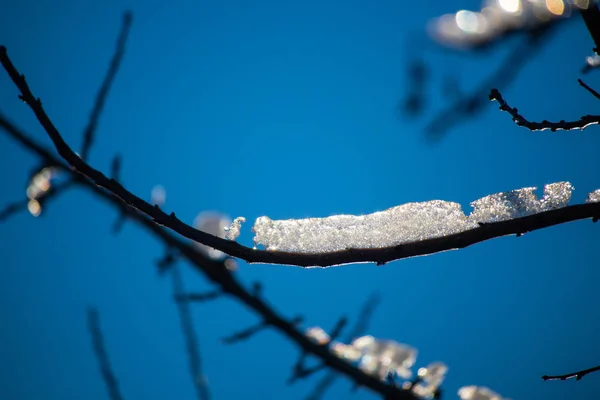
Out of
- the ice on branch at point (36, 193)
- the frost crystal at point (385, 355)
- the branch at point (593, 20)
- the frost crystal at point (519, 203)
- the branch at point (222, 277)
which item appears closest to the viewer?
the branch at point (222, 277)

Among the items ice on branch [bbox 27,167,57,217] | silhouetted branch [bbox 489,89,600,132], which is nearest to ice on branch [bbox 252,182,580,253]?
silhouetted branch [bbox 489,89,600,132]

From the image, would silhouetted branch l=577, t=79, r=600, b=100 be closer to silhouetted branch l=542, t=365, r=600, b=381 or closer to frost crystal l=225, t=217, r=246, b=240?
silhouetted branch l=542, t=365, r=600, b=381

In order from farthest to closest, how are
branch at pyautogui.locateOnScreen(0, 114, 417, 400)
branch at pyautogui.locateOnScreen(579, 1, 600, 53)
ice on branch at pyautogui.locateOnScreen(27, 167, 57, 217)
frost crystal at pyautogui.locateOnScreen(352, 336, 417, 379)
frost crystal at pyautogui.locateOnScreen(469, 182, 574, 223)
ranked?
frost crystal at pyautogui.locateOnScreen(352, 336, 417, 379), frost crystal at pyautogui.locateOnScreen(469, 182, 574, 223), branch at pyautogui.locateOnScreen(579, 1, 600, 53), ice on branch at pyautogui.locateOnScreen(27, 167, 57, 217), branch at pyautogui.locateOnScreen(0, 114, 417, 400)

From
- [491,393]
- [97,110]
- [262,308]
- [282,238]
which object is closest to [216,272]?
[262,308]

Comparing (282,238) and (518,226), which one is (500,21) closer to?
(518,226)

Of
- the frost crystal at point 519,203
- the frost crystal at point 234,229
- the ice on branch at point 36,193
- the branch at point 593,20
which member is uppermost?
the branch at point 593,20

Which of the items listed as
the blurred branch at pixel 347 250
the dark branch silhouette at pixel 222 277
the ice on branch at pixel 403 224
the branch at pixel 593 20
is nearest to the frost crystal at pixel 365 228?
the ice on branch at pixel 403 224

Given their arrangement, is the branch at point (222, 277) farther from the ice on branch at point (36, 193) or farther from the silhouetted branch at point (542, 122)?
the silhouetted branch at point (542, 122)
